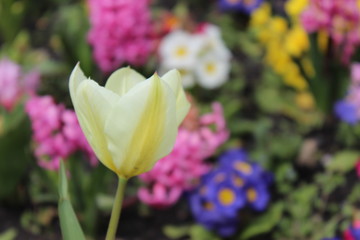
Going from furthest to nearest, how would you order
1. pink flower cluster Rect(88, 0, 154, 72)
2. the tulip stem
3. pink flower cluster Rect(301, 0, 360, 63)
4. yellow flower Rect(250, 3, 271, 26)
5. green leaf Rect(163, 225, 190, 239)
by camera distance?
1. yellow flower Rect(250, 3, 271, 26)
2. pink flower cluster Rect(88, 0, 154, 72)
3. pink flower cluster Rect(301, 0, 360, 63)
4. green leaf Rect(163, 225, 190, 239)
5. the tulip stem

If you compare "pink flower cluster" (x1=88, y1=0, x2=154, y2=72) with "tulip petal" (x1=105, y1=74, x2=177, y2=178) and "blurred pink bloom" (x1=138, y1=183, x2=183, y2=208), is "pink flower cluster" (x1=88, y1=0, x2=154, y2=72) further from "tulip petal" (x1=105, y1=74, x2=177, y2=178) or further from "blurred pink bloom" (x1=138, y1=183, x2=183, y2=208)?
"tulip petal" (x1=105, y1=74, x2=177, y2=178)

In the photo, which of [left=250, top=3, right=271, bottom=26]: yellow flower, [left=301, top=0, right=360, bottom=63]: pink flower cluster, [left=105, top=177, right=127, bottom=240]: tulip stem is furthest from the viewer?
[left=250, top=3, right=271, bottom=26]: yellow flower

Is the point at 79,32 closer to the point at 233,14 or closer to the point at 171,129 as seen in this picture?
the point at 233,14

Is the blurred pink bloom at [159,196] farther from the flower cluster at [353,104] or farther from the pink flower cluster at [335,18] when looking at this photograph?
the pink flower cluster at [335,18]

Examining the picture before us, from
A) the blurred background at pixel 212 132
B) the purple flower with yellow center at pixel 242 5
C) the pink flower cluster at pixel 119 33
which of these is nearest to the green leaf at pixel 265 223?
the blurred background at pixel 212 132

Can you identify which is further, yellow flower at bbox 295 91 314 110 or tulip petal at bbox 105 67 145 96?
yellow flower at bbox 295 91 314 110

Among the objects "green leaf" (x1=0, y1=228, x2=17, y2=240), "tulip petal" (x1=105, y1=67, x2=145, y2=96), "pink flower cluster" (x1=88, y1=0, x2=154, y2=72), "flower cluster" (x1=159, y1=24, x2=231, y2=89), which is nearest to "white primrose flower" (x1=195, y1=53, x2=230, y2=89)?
"flower cluster" (x1=159, y1=24, x2=231, y2=89)

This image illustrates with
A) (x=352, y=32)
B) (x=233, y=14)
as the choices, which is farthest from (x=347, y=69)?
(x=233, y=14)

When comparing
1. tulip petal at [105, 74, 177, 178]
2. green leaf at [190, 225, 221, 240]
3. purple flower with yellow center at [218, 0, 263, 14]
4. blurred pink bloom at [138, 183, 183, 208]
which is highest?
tulip petal at [105, 74, 177, 178]

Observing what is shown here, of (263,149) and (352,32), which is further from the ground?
(352,32)
